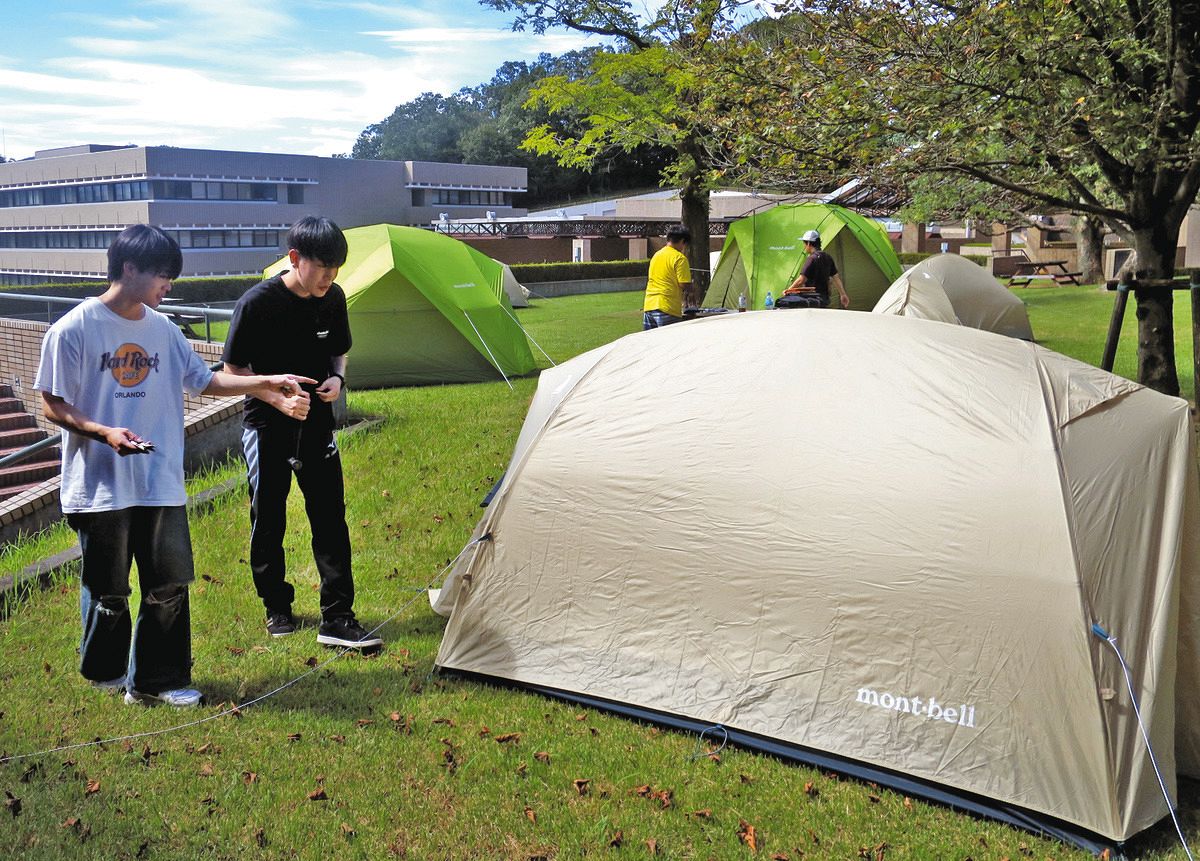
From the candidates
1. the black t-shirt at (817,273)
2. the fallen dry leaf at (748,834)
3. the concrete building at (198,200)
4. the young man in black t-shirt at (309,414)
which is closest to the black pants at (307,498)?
the young man in black t-shirt at (309,414)

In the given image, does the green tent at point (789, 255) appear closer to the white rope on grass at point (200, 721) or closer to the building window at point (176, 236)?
the white rope on grass at point (200, 721)

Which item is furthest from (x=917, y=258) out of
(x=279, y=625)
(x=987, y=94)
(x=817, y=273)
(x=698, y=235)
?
(x=279, y=625)

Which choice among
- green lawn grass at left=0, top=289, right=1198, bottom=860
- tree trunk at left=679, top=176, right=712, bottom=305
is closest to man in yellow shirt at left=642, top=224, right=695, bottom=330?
green lawn grass at left=0, top=289, right=1198, bottom=860

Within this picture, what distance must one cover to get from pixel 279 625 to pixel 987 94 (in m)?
5.99

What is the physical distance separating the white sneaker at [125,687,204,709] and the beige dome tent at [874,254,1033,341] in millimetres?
9347

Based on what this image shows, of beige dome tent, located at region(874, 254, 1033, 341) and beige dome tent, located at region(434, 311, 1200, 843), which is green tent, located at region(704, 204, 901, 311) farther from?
beige dome tent, located at region(434, 311, 1200, 843)

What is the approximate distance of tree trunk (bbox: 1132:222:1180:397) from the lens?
9492 mm

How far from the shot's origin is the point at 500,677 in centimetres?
491

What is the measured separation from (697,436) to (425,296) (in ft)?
29.7

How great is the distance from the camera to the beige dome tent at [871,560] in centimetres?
389

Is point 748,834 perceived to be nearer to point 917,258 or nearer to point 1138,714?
point 1138,714

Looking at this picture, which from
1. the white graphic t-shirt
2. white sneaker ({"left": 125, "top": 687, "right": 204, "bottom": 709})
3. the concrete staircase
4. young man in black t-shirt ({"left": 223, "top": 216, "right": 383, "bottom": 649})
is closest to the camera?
the white graphic t-shirt

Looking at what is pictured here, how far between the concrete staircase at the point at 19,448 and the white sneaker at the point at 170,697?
29.4ft

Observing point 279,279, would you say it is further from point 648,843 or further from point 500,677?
point 648,843
